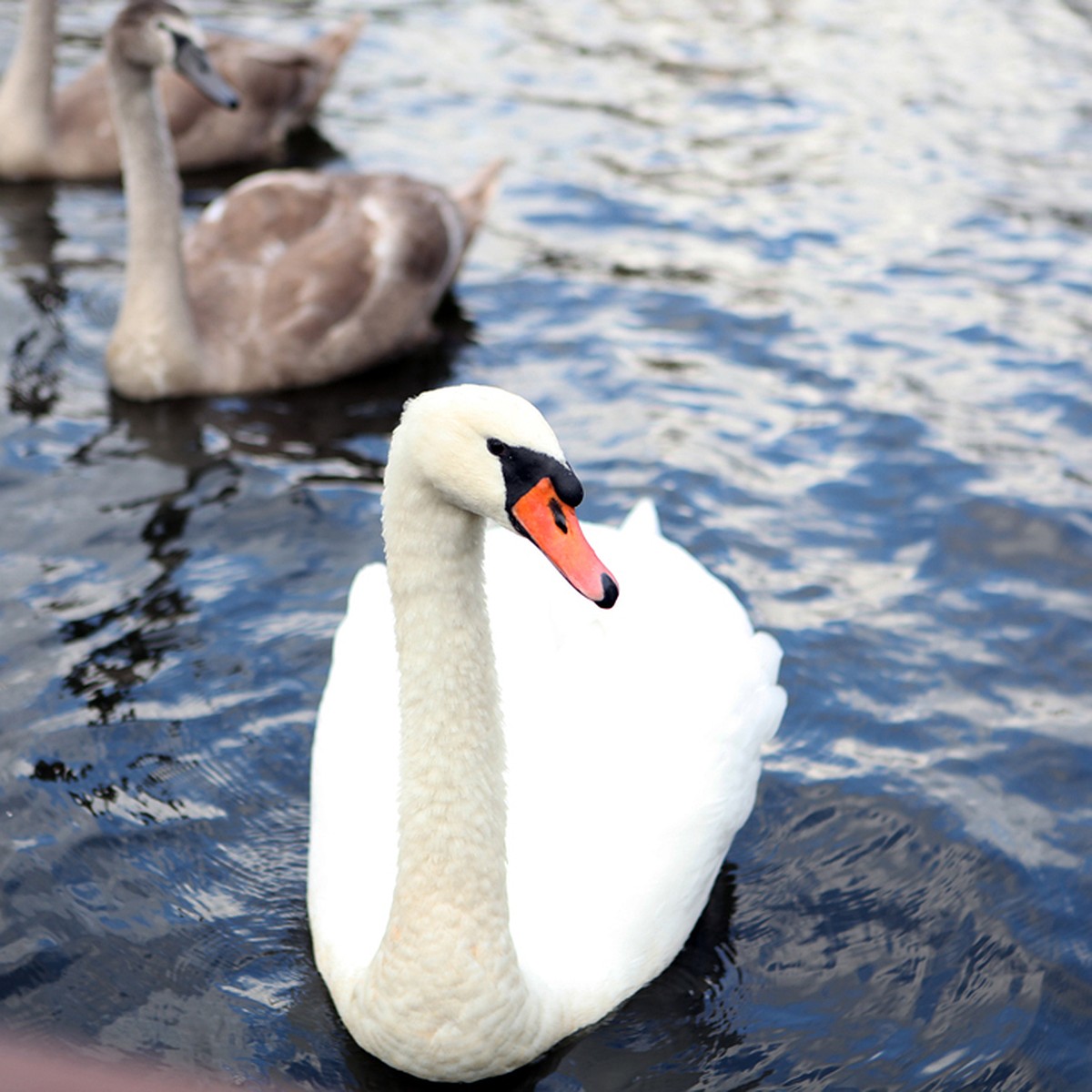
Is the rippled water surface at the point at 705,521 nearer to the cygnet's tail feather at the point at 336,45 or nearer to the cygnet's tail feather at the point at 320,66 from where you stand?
the cygnet's tail feather at the point at 320,66

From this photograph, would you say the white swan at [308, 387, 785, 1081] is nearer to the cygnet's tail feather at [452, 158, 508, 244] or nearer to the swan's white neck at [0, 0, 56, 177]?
the cygnet's tail feather at [452, 158, 508, 244]

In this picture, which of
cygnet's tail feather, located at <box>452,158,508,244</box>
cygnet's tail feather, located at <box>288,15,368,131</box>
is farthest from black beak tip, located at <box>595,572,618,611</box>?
cygnet's tail feather, located at <box>288,15,368,131</box>

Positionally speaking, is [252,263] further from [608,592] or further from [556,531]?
[608,592]

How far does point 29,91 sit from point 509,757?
7.03m

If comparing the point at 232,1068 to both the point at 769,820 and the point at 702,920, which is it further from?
the point at 769,820

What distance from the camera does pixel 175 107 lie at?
10633mm

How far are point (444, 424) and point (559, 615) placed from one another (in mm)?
1774

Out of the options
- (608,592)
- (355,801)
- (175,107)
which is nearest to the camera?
(608,592)

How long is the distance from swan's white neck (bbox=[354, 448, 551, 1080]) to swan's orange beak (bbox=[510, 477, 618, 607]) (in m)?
0.40

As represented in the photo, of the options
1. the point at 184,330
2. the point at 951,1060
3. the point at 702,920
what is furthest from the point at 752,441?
the point at 951,1060

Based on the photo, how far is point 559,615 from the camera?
5.30 meters

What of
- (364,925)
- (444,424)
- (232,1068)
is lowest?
(232,1068)

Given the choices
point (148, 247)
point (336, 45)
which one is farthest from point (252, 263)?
point (336, 45)

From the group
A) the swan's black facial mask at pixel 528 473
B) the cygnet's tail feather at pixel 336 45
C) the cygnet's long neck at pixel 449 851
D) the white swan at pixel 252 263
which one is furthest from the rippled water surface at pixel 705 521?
the swan's black facial mask at pixel 528 473
